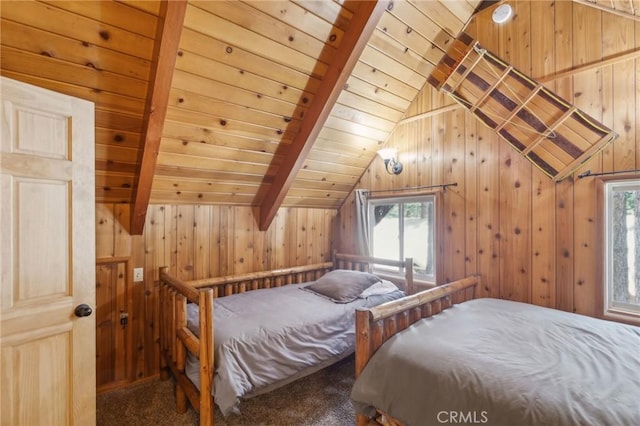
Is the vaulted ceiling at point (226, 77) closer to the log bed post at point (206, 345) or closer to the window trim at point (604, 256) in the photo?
the log bed post at point (206, 345)

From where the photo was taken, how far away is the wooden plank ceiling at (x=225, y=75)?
157 centimetres

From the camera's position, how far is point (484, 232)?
107 inches

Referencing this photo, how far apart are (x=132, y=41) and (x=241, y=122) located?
0.88 m

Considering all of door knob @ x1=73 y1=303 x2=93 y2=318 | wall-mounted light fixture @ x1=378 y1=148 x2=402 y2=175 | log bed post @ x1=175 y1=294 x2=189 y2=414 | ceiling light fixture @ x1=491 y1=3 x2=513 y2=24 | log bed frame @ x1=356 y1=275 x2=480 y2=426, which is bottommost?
log bed post @ x1=175 y1=294 x2=189 y2=414

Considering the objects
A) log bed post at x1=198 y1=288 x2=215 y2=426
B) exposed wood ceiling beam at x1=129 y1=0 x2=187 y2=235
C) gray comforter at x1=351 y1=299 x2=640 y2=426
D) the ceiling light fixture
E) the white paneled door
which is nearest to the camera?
gray comforter at x1=351 y1=299 x2=640 y2=426

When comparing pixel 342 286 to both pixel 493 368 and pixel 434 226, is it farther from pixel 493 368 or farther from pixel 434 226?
pixel 493 368

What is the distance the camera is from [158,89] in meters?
1.73

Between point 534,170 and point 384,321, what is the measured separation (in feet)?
6.03

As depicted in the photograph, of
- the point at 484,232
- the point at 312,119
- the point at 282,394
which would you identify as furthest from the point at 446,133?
the point at 282,394

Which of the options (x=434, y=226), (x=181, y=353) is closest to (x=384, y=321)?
(x=181, y=353)

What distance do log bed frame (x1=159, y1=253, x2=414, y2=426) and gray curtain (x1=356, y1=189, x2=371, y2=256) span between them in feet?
0.43

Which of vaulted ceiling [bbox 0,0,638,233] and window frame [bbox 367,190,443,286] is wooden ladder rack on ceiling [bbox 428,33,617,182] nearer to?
vaulted ceiling [bbox 0,0,638,233]

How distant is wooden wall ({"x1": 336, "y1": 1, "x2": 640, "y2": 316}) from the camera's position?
6.82ft
